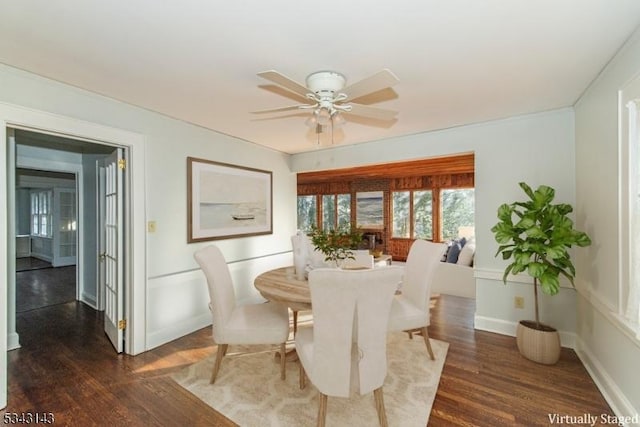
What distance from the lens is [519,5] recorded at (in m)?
1.36

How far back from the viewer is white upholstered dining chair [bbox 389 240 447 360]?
2389mm

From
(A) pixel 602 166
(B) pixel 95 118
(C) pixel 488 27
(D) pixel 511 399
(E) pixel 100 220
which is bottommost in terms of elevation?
(D) pixel 511 399

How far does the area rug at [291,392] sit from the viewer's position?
182cm

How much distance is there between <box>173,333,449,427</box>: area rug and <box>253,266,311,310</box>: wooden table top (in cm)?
64

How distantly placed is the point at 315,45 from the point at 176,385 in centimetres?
259

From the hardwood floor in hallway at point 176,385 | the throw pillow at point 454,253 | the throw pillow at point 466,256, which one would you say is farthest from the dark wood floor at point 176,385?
the throw pillow at point 454,253

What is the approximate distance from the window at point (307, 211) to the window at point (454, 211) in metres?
3.71

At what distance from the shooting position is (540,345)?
7.94ft

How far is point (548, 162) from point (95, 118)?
4185 mm

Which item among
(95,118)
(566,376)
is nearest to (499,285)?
(566,376)

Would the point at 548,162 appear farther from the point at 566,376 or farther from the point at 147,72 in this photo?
the point at 147,72

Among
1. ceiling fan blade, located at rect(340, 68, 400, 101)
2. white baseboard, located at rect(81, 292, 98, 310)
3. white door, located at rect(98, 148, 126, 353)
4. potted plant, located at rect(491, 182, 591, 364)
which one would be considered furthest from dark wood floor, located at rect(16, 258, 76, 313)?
potted plant, located at rect(491, 182, 591, 364)

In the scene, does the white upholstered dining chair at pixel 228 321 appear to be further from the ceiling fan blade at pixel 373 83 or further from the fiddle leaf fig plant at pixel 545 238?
the fiddle leaf fig plant at pixel 545 238

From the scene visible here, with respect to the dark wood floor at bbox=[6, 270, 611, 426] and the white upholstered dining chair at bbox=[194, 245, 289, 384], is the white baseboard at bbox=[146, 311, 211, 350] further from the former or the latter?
the white upholstered dining chair at bbox=[194, 245, 289, 384]
